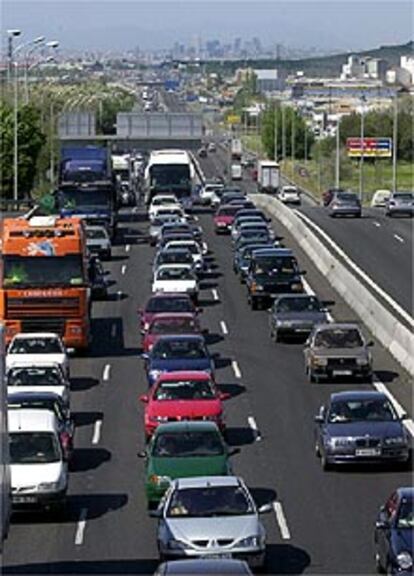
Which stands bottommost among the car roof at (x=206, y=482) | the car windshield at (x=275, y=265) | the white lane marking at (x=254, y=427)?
the white lane marking at (x=254, y=427)

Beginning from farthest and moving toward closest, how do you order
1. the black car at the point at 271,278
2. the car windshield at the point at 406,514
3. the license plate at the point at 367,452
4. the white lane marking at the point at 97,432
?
1. the black car at the point at 271,278
2. the white lane marking at the point at 97,432
3. the license plate at the point at 367,452
4. the car windshield at the point at 406,514

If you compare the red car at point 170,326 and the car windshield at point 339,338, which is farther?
the red car at point 170,326

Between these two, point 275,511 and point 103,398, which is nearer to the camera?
point 275,511

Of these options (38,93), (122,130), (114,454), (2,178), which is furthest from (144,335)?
(38,93)

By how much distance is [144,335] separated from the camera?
4669cm

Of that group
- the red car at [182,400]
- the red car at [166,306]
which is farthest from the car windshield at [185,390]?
the red car at [166,306]

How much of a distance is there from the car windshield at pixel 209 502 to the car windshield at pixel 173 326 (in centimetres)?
2085

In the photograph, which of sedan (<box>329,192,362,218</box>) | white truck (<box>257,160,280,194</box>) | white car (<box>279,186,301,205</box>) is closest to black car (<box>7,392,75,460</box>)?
sedan (<box>329,192,362,218</box>)

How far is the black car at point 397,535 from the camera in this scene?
21.3 meters

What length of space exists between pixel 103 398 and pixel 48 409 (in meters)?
8.36

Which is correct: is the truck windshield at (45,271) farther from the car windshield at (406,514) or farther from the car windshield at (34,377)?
the car windshield at (406,514)

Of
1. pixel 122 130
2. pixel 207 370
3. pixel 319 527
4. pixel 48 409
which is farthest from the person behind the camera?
pixel 122 130

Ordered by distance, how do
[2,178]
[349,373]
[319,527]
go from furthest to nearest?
[2,178]
[349,373]
[319,527]

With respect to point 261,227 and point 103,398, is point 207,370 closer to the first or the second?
point 103,398
